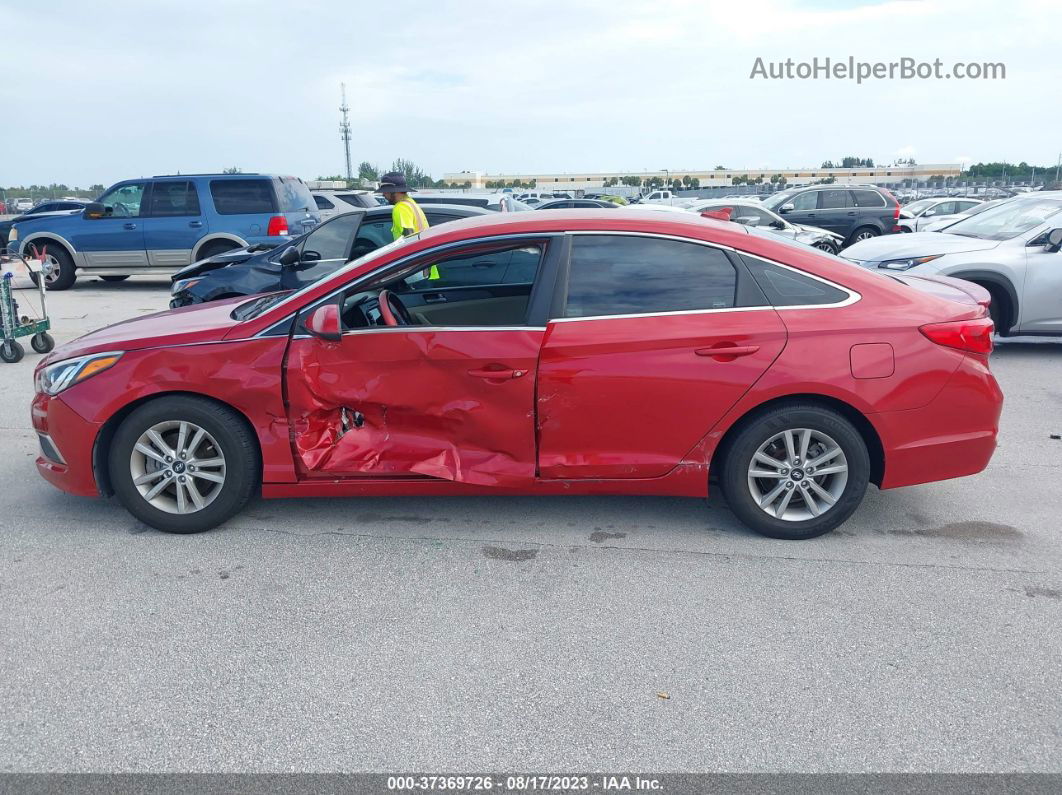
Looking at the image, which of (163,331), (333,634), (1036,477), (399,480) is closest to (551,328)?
(399,480)

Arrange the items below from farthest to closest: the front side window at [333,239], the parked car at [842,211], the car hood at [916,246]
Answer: the parked car at [842,211], the front side window at [333,239], the car hood at [916,246]

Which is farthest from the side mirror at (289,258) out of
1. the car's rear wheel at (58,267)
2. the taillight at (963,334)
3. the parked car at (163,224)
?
the car's rear wheel at (58,267)

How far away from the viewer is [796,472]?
441cm

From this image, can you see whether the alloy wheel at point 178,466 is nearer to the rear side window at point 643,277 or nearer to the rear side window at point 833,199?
the rear side window at point 643,277

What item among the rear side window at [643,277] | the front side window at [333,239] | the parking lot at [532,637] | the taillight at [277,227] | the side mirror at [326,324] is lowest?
the parking lot at [532,637]

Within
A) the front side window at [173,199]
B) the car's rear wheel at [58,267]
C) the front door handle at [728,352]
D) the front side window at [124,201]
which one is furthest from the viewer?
the car's rear wheel at [58,267]

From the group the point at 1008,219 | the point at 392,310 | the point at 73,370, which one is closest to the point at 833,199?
the point at 1008,219

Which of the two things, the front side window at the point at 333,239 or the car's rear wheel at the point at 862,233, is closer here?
the front side window at the point at 333,239

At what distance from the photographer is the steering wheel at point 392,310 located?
15.4 ft

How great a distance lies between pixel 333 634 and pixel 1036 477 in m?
4.42

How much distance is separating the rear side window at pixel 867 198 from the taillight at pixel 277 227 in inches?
536

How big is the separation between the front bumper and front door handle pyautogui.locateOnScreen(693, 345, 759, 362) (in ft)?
10.1

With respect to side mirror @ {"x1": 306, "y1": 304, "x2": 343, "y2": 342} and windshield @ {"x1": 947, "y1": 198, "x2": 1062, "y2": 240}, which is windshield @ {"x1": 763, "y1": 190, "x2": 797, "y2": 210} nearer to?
windshield @ {"x1": 947, "y1": 198, "x2": 1062, "y2": 240}

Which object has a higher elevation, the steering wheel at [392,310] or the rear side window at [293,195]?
the rear side window at [293,195]
